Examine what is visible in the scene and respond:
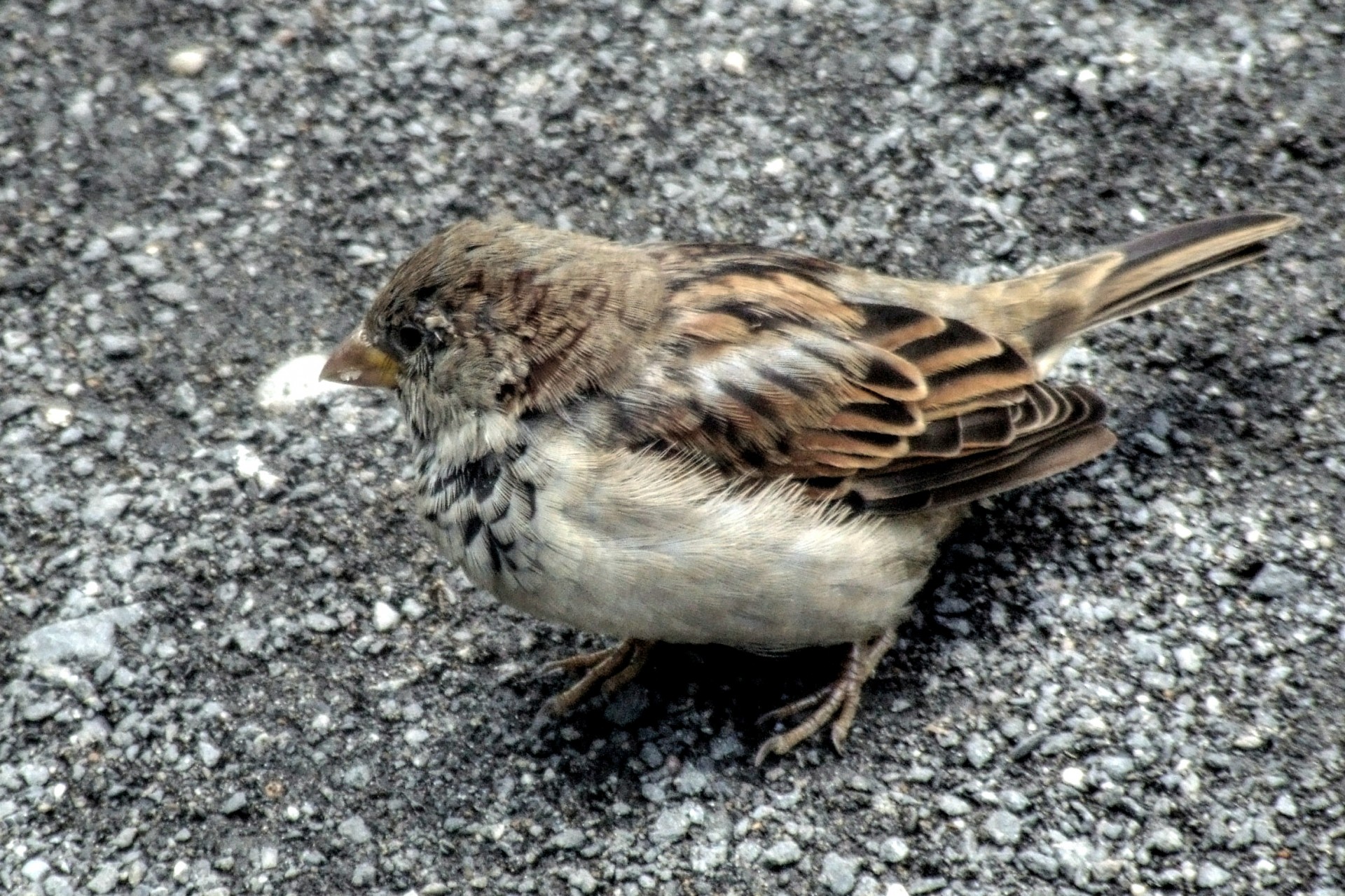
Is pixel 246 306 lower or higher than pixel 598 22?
lower

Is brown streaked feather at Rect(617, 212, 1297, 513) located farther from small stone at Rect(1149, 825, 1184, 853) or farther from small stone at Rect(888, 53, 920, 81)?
small stone at Rect(888, 53, 920, 81)

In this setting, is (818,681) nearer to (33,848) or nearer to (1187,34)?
(33,848)

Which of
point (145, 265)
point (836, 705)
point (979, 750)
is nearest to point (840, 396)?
point (836, 705)

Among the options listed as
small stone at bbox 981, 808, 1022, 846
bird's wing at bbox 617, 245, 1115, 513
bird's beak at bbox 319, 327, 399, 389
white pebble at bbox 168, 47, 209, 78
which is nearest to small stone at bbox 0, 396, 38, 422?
bird's beak at bbox 319, 327, 399, 389

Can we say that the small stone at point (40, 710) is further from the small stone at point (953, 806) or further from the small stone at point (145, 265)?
the small stone at point (953, 806)

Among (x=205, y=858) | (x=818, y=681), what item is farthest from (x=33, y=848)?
(x=818, y=681)

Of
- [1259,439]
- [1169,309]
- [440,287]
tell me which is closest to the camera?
[440,287]

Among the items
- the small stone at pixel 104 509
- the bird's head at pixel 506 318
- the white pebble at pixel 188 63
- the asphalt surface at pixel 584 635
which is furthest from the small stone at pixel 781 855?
the white pebble at pixel 188 63
